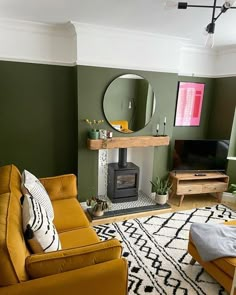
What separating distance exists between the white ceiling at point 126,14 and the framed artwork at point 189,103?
1050 millimetres

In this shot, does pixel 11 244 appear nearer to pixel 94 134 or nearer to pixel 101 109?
pixel 94 134

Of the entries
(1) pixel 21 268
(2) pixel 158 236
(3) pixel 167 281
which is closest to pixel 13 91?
(1) pixel 21 268

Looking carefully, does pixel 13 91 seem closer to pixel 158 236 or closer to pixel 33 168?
pixel 33 168

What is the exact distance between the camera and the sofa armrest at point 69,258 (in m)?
1.33

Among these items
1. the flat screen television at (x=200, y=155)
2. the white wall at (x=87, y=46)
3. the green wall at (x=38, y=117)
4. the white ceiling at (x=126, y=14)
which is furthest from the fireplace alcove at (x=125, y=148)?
the white ceiling at (x=126, y=14)

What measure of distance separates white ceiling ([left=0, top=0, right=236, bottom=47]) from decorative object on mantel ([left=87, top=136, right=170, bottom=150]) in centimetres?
157

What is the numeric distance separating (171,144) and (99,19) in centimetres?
231

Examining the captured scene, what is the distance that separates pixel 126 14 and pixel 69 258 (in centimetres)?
256

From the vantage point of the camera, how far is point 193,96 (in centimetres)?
420

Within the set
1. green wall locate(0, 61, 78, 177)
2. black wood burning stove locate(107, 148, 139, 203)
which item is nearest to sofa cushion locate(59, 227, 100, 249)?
black wood burning stove locate(107, 148, 139, 203)

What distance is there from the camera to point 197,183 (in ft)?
12.7

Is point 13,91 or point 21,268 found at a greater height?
point 13,91

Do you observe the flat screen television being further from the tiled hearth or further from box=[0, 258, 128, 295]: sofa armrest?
box=[0, 258, 128, 295]: sofa armrest

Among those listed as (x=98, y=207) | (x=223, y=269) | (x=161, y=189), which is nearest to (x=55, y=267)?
(x=223, y=269)
